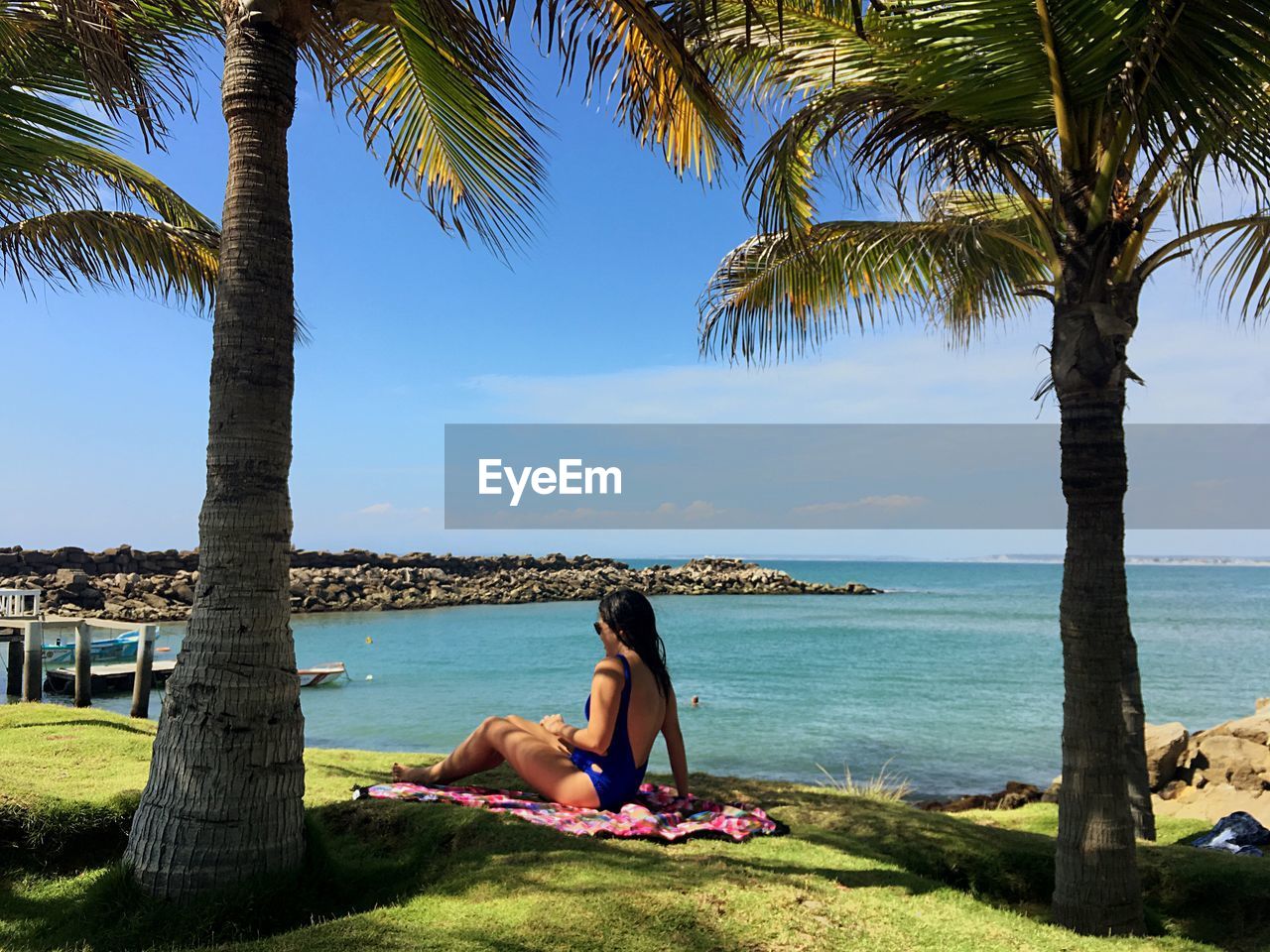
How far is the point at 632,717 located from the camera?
16.3ft

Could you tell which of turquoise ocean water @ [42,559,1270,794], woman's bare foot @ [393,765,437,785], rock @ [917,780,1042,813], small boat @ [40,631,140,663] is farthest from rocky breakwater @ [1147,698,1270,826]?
small boat @ [40,631,140,663]

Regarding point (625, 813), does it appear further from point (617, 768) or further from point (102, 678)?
point (102, 678)

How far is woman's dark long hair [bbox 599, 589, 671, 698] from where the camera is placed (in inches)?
200

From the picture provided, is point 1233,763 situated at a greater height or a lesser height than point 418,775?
lesser

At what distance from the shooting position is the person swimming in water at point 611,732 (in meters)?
4.95

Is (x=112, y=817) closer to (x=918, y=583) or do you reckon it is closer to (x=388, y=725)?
(x=388, y=725)

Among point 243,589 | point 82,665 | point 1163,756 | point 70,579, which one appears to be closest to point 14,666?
point 82,665

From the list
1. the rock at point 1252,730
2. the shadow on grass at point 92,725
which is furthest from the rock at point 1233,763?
the shadow on grass at point 92,725

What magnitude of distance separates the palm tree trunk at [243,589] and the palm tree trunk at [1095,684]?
3.98m

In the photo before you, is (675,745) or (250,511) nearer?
(250,511)

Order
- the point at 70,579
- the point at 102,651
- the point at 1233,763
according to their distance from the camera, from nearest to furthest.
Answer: the point at 1233,763, the point at 102,651, the point at 70,579

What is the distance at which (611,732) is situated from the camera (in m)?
4.94

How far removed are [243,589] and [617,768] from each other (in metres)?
2.27

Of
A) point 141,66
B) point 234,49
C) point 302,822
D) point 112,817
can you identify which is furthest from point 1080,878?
point 141,66
